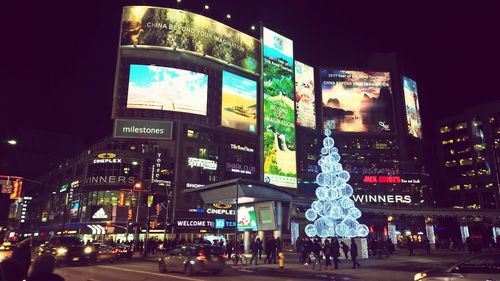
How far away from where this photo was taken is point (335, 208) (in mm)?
29234

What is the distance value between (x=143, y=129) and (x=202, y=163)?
18.3m

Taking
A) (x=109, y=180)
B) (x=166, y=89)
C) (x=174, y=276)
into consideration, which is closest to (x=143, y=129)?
(x=166, y=89)

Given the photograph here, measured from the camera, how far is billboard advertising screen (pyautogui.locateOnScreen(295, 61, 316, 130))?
3910 inches

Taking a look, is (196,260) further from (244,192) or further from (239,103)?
(239,103)

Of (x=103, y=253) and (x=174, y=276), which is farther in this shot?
(x=103, y=253)

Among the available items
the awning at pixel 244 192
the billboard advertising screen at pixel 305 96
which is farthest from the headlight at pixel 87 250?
the billboard advertising screen at pixel 305 96

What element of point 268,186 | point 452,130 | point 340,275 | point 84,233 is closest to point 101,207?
point 84,233

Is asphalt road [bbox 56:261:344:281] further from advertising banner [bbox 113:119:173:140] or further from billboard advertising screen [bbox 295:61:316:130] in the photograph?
billboard advertising screen [bbox 295:61:316:130]

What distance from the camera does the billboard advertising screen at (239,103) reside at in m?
81.1

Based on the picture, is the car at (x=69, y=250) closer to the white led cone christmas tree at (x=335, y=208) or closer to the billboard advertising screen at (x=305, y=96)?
the white led cone christmas tree at (x=335, y=208)

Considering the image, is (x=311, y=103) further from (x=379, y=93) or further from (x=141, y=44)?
(x=141, y=44)

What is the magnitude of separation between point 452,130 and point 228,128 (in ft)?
283

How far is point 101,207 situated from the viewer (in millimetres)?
65750

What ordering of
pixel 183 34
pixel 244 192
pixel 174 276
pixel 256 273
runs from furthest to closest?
pixel 183 34
pixel 244 192
pixel 256 273
pixel 174 276
